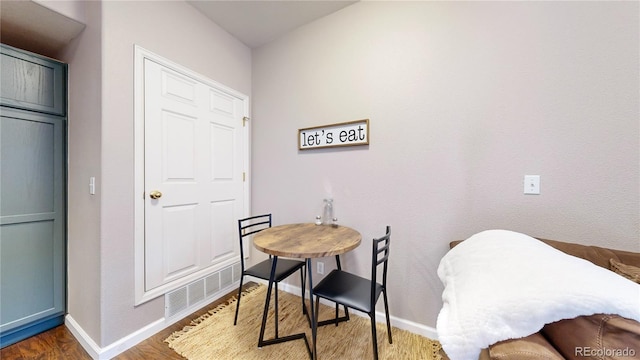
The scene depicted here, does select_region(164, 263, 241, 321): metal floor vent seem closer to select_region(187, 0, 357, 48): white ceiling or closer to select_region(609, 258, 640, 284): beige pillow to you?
select_region(187, 0, 357, 48): white ceiling

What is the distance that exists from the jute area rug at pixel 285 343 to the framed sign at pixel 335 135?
56.9 inches

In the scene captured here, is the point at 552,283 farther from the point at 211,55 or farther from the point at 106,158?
the point at 211,55

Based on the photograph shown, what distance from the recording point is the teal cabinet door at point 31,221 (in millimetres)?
1473

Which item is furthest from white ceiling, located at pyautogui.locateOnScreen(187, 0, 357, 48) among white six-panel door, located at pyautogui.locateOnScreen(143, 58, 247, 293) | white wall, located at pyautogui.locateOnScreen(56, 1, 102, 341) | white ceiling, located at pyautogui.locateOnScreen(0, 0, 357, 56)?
white wall, located at pyautogui.locateOnScreen(56, 1, 102, 341)

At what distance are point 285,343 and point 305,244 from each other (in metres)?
0.76

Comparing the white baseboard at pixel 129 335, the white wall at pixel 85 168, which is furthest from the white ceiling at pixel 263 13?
the white baseboard at pixel 129 335

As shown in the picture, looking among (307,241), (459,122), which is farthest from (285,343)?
(459,122)

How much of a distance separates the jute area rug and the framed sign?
56.9 inches

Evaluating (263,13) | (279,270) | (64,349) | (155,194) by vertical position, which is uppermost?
(263,13)

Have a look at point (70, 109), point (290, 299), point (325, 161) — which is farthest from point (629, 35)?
point (70, 109)

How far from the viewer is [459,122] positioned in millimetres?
1480

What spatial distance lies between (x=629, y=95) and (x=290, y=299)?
2.58 m

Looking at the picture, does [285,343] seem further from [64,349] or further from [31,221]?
[31,221]

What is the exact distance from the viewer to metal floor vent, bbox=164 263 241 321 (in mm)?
1727
